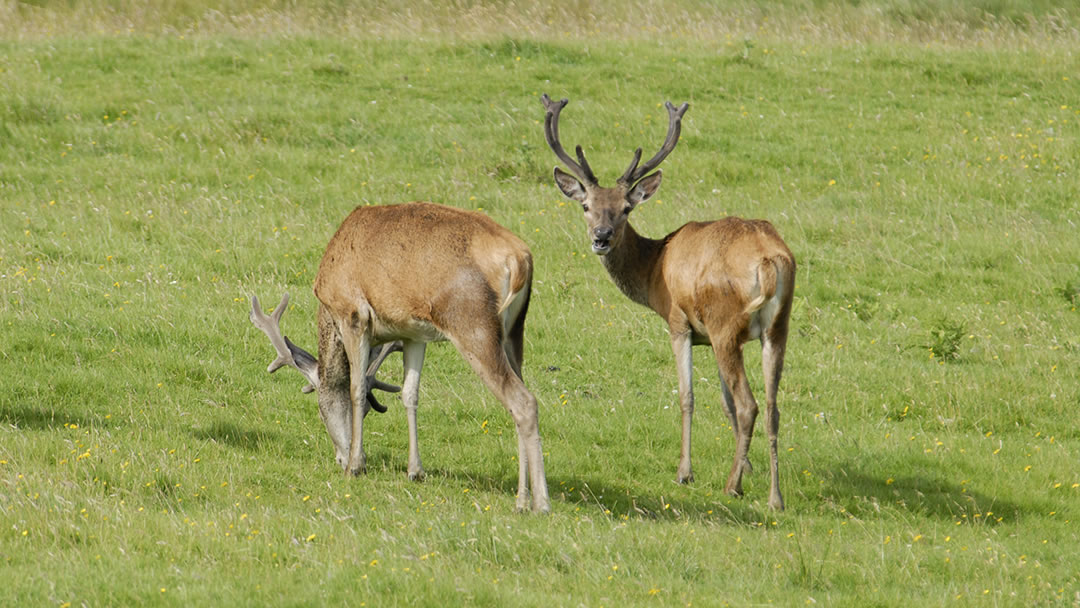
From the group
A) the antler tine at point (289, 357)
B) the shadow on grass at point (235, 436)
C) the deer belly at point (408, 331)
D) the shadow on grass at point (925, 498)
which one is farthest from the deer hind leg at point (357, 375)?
the shadow on grass at point (925, 498)

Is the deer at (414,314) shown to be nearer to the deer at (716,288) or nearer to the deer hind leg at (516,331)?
the deer hind leg at (516,331)

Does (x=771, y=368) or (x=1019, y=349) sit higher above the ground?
(x=771, y=368)

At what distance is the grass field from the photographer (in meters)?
6.97

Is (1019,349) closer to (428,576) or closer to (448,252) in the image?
(448,252)

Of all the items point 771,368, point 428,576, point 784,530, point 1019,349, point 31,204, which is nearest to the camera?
point 428,576

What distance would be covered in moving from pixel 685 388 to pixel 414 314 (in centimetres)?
232

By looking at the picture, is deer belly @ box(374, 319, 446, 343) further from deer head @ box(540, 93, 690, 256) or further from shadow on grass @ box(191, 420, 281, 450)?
deer head @ box(540, 93, 690, 256)

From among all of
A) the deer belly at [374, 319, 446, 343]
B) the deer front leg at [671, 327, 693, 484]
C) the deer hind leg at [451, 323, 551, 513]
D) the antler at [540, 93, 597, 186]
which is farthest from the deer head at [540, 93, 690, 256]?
the deer hind leg at [451, 323, 551, 513]

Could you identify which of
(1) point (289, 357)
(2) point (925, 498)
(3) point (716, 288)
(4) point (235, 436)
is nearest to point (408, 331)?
(1) point (289, 357)

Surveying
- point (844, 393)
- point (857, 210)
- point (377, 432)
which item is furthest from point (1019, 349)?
point (377, 432)

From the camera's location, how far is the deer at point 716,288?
8.99 meters

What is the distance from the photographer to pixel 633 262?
10.5 m

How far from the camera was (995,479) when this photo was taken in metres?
9.61

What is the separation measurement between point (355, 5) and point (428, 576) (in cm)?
2254
